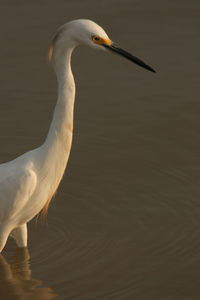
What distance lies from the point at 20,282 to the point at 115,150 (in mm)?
2447

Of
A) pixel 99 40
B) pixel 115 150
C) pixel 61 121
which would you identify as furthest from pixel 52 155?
pixel 115 150

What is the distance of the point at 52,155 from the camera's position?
5.70 m

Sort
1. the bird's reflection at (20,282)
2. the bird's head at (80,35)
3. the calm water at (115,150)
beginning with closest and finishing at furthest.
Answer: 1. the bird's head at (80,35)
2. the bird's reflection at (20,282)
3. the calm water at (115,150)

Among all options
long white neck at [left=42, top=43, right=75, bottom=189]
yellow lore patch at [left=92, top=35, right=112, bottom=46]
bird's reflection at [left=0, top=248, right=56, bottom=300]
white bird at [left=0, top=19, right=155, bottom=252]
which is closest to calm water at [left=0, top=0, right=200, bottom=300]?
A: bird's reflection at [left=0, top=248, right=56, bottom=300]

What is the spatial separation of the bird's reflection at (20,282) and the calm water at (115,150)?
0.01 m

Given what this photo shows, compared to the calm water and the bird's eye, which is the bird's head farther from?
the calm water

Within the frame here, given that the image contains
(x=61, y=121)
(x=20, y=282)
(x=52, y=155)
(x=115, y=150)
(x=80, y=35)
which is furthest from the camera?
(x=115, y=150)

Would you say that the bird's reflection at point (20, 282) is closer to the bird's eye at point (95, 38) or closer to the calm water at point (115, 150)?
the calm water at point (115, 150)

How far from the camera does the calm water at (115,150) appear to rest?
19.0 feet

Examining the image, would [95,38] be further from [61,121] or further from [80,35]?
[61,121]

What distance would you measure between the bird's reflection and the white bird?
0.33 meters

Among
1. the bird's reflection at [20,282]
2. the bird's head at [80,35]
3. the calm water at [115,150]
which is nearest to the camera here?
the bird's head at [80,35]

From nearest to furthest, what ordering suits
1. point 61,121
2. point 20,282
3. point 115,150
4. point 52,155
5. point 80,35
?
point 80,35 < point 61,121 < point 52,155 < point 20,282 < point 115,150

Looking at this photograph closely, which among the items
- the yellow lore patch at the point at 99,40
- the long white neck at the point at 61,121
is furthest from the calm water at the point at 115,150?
the yellow lore patch at the point at 99,40
